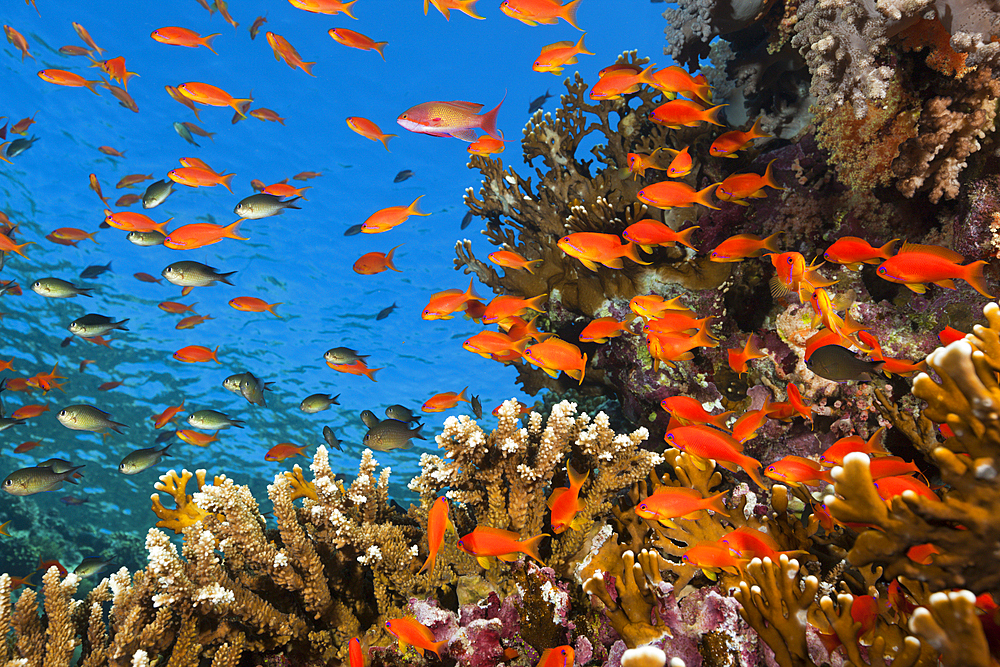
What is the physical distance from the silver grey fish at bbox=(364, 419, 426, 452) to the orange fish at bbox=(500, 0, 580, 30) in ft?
15.5

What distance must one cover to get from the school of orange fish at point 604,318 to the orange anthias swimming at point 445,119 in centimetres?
1

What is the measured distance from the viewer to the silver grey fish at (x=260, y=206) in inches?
200

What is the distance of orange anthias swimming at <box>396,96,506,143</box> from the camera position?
329cm

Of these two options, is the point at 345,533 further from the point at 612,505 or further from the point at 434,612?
the point at 612,505

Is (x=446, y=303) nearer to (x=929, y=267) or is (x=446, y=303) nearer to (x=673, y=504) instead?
(x=673, y=504)

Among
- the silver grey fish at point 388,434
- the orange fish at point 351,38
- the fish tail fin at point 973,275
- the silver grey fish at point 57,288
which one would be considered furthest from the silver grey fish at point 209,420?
the fish tail fin at point 973,275

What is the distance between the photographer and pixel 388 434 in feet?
17.1

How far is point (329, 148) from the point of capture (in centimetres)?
1752

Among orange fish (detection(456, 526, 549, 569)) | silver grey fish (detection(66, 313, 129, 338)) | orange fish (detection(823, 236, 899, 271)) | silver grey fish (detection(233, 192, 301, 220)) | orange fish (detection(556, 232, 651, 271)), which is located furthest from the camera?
silver grey fish (detection(66, 313, 129, 338))

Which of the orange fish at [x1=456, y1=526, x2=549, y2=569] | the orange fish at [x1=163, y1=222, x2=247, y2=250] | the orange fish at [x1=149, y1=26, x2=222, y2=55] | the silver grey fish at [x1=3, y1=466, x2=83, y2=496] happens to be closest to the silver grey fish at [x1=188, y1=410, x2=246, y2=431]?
the silver grey fish at [x1=3, y1=466, x2=83, y2=496]

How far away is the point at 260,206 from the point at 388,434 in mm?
3367

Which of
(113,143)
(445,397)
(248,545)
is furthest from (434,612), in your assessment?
(113,143)

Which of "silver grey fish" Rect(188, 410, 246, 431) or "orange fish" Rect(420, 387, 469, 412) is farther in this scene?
"silver grey fish" Rect(188, 410, 246, 431)

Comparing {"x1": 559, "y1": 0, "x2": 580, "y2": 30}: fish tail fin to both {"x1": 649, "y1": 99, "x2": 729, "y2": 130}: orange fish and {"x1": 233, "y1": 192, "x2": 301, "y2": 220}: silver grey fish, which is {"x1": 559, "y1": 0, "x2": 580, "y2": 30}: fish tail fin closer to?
{"x1": 649, "y1": 99, "x2": 729, "y2": 130}: orange fish
